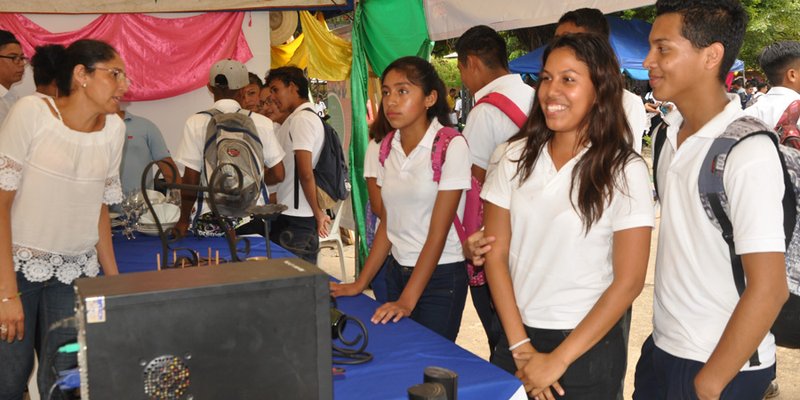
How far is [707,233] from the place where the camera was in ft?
5.24

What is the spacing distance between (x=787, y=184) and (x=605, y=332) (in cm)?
52

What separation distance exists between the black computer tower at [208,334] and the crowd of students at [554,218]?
50 cm

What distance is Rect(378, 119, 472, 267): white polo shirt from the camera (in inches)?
96.9

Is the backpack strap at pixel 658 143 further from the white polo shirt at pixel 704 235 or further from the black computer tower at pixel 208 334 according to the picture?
the black computer tower at pixel 208 334

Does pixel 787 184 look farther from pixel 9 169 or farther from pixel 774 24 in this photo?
pixel 774 24

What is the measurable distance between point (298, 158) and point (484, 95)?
4.69 ft

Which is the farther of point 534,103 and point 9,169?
point 9,169

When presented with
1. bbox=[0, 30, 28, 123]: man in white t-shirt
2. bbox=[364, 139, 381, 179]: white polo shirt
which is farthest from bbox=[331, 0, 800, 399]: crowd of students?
bbox=[0, 30, 28, 123]: man in white t-shirt

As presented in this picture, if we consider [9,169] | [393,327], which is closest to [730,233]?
[393,327]

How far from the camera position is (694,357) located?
5.40 ft

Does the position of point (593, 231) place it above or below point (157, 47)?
below

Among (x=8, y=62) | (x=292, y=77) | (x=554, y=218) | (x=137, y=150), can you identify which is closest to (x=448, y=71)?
(x=292, y=77)

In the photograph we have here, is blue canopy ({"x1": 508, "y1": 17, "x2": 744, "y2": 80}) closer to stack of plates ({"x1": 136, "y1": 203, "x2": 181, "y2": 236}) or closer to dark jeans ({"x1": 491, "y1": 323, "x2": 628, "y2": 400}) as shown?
stack of plates ({"x1": 136, "y1": 203, "x2": 181, "y2": 236})

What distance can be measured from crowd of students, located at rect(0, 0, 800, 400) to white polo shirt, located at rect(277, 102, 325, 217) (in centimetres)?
149
